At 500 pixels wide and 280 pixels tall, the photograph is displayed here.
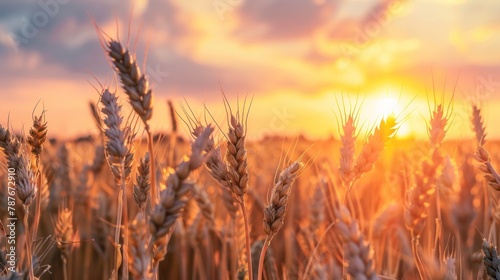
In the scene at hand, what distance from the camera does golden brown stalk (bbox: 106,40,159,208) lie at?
5.70 ft

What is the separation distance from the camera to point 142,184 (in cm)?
206

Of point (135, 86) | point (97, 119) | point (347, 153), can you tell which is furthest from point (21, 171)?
point (347, 153)

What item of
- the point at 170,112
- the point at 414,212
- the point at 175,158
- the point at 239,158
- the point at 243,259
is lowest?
the point at 243,259

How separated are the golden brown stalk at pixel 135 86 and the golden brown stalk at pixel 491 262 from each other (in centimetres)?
128

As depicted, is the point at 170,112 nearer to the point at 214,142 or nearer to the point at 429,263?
the point at 214,142

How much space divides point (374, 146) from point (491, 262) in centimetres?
63

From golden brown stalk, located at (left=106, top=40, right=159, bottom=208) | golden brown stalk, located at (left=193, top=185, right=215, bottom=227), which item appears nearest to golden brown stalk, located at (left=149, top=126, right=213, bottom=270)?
golden brown stalk, located at (left=106, top=40, right=159, bottom=208)

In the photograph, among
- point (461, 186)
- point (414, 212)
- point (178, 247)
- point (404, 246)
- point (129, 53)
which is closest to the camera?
point (461, 186)

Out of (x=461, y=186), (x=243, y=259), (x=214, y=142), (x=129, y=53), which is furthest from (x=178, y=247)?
(x=461, y=186)

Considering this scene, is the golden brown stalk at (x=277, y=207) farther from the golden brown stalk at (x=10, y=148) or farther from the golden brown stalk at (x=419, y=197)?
the golden brown stalk at (x=10, y=148)

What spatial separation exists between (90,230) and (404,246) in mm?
3194

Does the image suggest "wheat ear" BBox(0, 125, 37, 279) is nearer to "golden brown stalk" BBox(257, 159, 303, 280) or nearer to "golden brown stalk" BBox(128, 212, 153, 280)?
"golden brown stalk" BBox(128, 212, 153, 280)

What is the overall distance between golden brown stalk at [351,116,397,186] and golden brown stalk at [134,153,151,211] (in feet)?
2.78

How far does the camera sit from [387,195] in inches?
205
